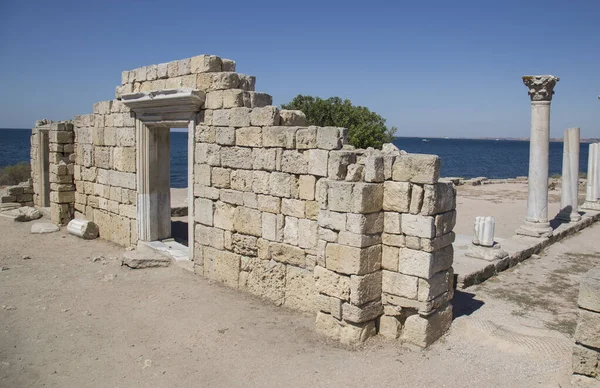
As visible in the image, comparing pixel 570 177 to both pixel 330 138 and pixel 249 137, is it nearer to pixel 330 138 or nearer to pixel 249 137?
pixel 330 138

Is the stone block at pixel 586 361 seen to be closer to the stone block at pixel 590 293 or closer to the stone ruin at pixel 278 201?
the stone block at pixel 590 293

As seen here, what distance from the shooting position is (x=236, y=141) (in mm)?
7547

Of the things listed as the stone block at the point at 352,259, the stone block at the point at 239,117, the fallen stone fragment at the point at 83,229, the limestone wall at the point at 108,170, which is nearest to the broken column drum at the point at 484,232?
the stone block at the point at 352,259

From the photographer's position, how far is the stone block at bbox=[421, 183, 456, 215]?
5.30 metres

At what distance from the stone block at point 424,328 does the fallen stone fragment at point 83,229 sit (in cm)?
827

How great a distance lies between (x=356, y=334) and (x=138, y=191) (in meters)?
5.90

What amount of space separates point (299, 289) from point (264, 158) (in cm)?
202

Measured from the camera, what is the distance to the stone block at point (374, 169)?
555cm

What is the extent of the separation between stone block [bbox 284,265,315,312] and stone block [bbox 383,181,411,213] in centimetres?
170

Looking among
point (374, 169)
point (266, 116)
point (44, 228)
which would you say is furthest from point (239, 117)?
point (44, 228)

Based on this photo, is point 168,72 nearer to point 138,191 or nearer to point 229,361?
point 138,191

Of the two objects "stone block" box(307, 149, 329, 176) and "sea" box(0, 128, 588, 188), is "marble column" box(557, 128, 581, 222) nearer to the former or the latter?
"stone block" box(307, 149, 329, 176)

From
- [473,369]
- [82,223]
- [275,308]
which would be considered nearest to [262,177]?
[275,308]

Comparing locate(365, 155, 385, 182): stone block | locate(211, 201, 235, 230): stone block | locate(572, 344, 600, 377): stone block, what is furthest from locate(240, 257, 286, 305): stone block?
locate(572, 344, 600, 377): stone block
